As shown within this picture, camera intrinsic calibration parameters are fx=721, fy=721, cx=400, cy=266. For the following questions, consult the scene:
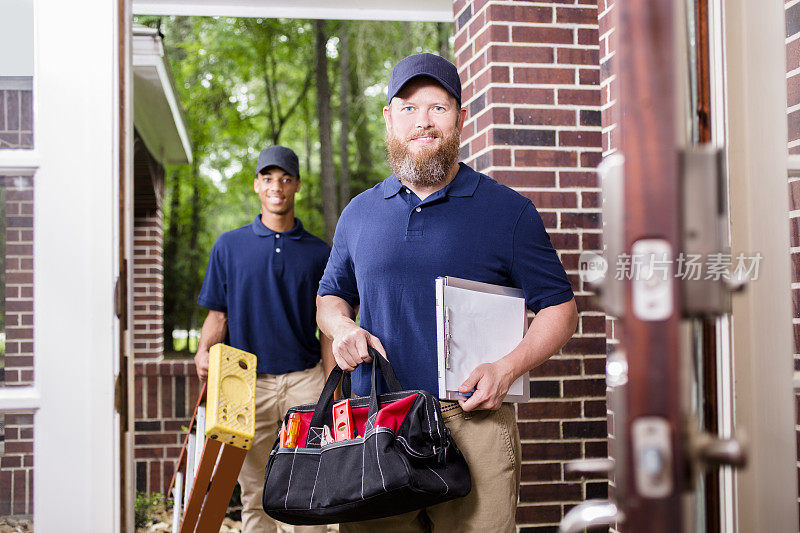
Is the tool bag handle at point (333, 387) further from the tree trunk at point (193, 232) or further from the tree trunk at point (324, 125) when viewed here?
the tree trunk at point (193, 232)

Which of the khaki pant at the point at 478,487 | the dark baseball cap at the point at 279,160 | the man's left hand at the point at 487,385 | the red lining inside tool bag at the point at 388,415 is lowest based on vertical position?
the khaki pant at the point at 478,487

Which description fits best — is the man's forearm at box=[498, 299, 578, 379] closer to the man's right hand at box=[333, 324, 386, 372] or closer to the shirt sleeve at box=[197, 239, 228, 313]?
the man's right hand at box=[333, 324, 386, 372]

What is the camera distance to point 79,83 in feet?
5.55

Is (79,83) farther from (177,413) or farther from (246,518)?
(177,413)

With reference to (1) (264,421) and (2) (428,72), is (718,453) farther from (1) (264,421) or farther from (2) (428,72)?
(1) (264,421)

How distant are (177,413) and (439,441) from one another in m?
3.95

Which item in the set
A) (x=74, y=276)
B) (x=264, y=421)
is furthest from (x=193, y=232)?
(x=74, y=276)

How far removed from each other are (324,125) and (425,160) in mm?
10849

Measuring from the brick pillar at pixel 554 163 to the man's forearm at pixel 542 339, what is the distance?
1.13 metres

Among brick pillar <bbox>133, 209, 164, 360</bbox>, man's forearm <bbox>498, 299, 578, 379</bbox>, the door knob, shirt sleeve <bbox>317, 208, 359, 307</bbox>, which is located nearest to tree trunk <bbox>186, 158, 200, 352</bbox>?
brick pillar <bbox>133, 209, 164, 360</bbox>

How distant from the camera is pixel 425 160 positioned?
1.85m

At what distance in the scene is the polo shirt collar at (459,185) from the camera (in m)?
1.88

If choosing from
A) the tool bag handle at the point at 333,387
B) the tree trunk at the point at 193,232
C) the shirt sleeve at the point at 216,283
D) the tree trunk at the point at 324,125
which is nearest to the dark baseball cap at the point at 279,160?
the shirt sleeve at the point at 216,283

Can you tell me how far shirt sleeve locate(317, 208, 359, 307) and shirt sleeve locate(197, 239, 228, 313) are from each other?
160cm
